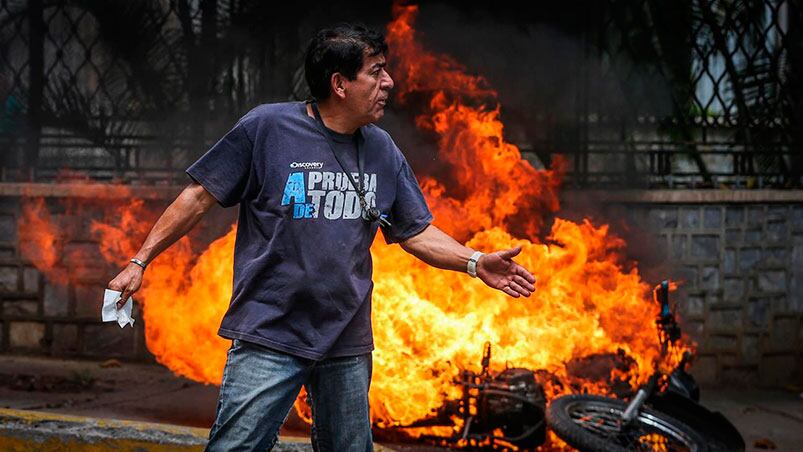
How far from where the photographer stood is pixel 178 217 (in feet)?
11.8

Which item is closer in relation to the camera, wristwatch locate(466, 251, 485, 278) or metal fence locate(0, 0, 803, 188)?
wristwatch locate(466, 251, 485, 278)

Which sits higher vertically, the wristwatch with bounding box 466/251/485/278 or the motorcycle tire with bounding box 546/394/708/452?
the wristwatch with bounding box 466/251/485/278

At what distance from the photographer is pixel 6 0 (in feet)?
31.6

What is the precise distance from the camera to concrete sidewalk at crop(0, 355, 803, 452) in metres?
5.01

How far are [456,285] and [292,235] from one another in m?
4.36

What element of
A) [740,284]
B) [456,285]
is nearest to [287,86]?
[456,285]

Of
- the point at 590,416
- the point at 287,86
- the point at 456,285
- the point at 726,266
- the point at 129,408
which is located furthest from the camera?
the point at 287,86

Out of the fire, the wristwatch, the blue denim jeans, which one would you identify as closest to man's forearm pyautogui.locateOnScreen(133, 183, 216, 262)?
the blue denim jeans

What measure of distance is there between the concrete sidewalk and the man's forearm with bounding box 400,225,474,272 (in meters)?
1.60

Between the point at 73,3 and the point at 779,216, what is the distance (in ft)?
24.2

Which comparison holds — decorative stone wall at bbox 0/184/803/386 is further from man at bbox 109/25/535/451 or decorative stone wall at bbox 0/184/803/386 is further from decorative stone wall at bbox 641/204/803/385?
man at bbox 109/25/535/451

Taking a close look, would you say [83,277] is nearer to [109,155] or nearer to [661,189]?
[109,155]

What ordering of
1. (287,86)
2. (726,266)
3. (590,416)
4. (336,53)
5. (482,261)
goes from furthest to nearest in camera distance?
1. (287,86)
2. (726,266)
3. (590,416)
4. (482,261)
5. (336,53)

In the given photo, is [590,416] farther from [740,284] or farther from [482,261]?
[740,284]
